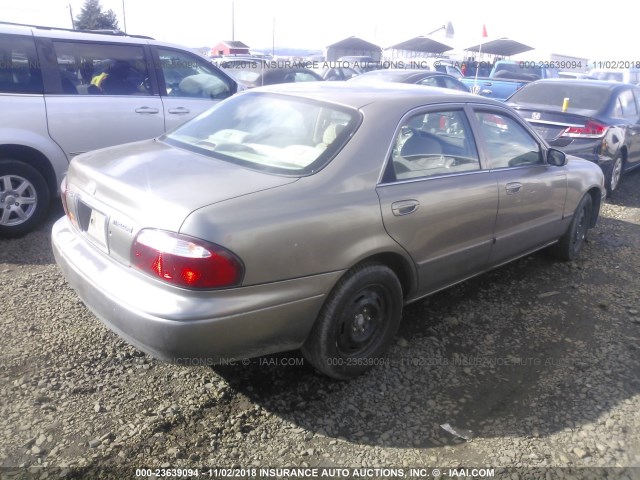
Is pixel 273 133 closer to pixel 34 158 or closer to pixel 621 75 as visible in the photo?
pixel 34 158

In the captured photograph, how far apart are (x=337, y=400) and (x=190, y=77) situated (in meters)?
4.33

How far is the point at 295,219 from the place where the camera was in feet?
8.17

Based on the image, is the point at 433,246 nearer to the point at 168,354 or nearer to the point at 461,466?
the point at 461,466

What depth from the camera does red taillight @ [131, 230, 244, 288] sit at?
2.27m

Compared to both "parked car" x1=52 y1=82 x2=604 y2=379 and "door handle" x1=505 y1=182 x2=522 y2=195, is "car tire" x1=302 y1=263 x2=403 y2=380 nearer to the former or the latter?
"parked car" x1=52 y1=82 x2=604 y2=379

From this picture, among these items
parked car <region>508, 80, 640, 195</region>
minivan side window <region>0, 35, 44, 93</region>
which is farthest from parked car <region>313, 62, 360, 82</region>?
minivan side window <region>0, 35, 44, 93</region>

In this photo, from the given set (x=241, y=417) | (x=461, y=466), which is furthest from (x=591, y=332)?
(x=241, y=417)

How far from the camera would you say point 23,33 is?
4.70 m

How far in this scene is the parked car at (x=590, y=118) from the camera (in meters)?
6.83

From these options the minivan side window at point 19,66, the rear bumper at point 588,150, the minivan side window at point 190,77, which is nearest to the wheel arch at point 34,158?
the minivan side window at point 19,66

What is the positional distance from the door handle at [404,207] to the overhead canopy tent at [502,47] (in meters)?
25.4

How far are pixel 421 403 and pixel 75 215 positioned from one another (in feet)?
7.05

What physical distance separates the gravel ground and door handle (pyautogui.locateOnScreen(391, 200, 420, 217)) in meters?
0.93

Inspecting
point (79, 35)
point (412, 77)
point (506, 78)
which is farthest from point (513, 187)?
point (506, 78)
